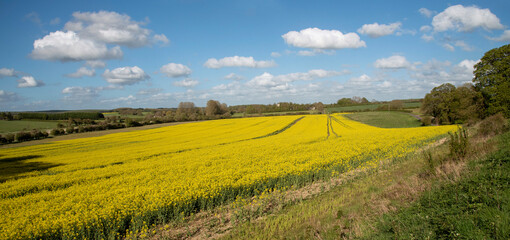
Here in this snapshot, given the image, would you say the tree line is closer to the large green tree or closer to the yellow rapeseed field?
the large green tree

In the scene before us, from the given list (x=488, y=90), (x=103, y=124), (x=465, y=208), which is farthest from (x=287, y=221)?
(x=103, y=124)

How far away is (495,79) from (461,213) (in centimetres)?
3137

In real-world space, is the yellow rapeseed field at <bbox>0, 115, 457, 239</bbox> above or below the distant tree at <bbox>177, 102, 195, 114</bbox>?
below

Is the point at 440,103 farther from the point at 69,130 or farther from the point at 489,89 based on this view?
the point at 69,130

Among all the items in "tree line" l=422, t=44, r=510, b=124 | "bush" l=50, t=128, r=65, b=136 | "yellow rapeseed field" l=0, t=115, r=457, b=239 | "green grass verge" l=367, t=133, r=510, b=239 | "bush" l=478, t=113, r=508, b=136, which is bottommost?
"yellow rapeseed field" l=0, t=115, r=457, b=239

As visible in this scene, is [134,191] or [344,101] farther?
[344,101]

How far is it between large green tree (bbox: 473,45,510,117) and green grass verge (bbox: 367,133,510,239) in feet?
89.0

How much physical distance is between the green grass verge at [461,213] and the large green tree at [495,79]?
27114 millimetres

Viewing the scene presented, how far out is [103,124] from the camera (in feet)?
162

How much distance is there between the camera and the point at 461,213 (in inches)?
159

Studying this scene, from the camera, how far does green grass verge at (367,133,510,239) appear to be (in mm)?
3457

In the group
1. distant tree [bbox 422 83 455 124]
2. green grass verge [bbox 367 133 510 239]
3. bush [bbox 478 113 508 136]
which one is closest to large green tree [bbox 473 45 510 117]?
distant tree [bbox 422 83 455 124]

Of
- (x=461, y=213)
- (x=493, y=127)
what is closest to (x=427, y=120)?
(x=493, y=127)

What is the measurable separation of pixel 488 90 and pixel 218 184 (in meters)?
33.2
